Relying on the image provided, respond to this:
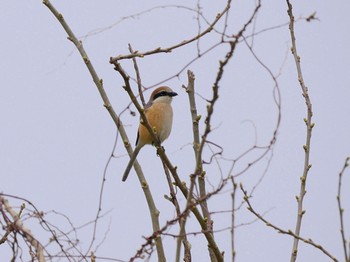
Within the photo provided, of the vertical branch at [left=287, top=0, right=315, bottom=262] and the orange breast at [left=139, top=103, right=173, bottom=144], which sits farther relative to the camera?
the orange breast at [left=139, top=103, right=173, bottom=144]

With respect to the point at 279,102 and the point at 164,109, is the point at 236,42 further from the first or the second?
the point at 164,109

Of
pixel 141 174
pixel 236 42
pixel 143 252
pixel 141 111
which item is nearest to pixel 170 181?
pixel 141 174

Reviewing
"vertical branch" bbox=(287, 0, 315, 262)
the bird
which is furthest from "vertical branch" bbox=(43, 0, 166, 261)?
the bird

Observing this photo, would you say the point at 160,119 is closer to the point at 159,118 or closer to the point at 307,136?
the point at 159,118

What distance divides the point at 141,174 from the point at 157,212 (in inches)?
11.7

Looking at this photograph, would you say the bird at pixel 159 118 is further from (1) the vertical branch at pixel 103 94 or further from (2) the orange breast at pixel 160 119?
(1) the vertical branch at pixel 103 94

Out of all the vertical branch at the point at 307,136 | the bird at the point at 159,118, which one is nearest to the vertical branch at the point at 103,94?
the vertical branch at the point at 307,136

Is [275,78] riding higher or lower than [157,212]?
higher

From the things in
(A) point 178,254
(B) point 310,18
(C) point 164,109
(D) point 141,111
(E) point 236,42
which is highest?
(C) point 164,109

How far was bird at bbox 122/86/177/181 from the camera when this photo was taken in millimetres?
5082

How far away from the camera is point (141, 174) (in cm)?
345

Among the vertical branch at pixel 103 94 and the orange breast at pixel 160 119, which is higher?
the orange breast at pixel 160 119

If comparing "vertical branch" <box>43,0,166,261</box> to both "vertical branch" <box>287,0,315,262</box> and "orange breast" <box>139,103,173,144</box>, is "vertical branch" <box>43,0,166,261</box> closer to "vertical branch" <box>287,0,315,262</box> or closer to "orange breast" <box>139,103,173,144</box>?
"vertical branch" <box>287,0,315,262</box>

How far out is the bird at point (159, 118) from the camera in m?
5.08
